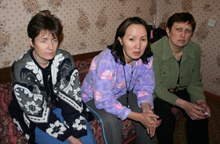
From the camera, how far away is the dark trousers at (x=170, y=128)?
137cm

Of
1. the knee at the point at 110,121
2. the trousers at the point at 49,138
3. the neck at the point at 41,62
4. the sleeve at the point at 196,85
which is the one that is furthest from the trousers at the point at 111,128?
the sleeve at the point at 196,85

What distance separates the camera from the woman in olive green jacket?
139cm

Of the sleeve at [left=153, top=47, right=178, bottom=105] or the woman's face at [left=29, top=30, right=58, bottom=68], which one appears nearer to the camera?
the woman's face at [left=29, top=30, right=58, bottom=68]

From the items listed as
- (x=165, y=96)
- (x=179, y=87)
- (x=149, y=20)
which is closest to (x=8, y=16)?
(x=165, y=96)

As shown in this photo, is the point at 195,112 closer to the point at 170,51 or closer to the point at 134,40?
the point at 170,51

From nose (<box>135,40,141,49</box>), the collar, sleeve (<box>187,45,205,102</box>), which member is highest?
nose (<box>135,40,141,49</box>)

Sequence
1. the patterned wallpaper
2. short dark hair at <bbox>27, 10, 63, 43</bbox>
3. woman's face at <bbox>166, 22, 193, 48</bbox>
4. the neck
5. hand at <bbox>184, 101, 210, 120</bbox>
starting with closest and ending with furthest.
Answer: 1. short dark hair at <bbox>27, 10, 63, 43</bbox>
2. the neck
3. hand at <bbox>184, 101, 210, 120</bbox>
4. woman's face at <bbox>166, 22, 193, 48</bbox>
5. the patterned wallpaper

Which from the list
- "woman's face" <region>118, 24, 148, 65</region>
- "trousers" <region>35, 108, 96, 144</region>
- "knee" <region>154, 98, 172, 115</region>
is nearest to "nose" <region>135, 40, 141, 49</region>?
"woman's face" <region>118, 24, 148, 65</region>

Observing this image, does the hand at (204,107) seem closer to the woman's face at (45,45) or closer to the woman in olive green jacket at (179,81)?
the woman in olive green jacket at (179,81)

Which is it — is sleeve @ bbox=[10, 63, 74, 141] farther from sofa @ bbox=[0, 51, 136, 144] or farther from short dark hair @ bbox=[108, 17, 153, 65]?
short dark hair @ bbox=[108, 17, 153, 65]

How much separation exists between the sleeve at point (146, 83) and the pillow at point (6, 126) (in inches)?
38.9

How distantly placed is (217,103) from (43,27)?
2.47m

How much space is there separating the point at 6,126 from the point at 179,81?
1.58m

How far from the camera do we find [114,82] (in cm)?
130
